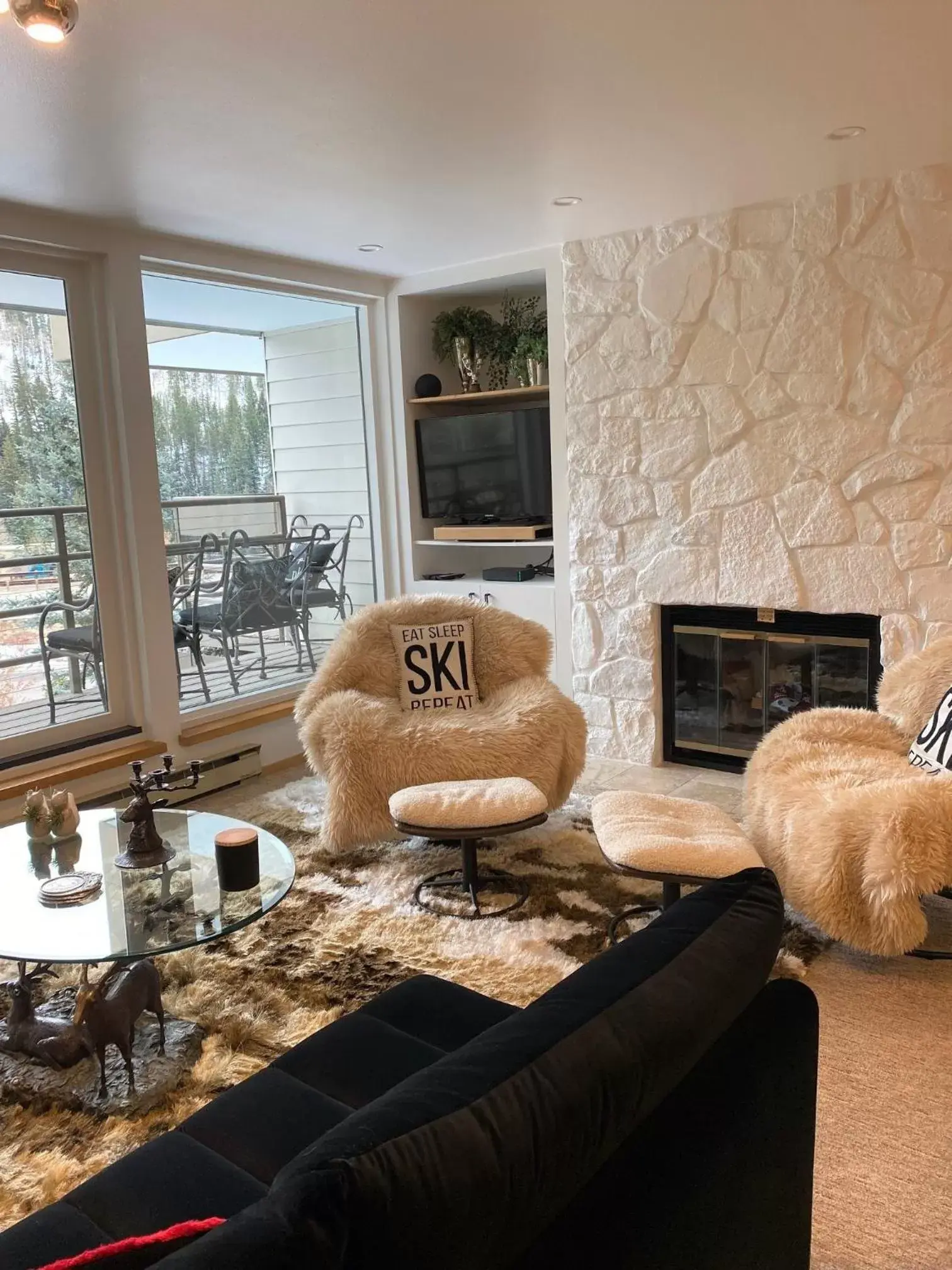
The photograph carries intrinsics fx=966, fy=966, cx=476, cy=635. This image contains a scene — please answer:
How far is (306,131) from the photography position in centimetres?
280

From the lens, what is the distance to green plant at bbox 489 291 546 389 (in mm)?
4988

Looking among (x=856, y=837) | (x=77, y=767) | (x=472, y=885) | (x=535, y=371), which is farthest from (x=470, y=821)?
(x=535, y=371)

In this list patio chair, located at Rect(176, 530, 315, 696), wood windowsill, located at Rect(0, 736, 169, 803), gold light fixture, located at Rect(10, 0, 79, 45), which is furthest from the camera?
patio chair, located at Rect(176, 530, 315, 696)

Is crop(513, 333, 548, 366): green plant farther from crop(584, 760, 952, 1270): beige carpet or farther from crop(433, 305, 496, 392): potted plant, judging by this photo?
crop(584, 760, 952, 1270): beige carpet

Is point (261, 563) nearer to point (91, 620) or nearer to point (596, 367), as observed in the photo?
point (91, 620)

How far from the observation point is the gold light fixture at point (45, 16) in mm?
1907

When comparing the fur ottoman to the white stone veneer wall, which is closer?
the fur ottoman

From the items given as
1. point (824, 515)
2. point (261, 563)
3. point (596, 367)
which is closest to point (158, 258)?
point (261, 563)

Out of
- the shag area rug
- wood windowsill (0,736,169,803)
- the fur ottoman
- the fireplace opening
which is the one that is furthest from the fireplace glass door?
wood windowsill (0,736,169,803)

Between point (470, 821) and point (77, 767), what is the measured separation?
1816 mm

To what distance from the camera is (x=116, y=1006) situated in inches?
80.6

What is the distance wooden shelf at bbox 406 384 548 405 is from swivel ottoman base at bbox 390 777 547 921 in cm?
240

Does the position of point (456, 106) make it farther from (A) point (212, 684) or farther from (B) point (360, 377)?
(A) point (212, 684)

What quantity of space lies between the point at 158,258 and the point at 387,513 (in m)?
1.78
